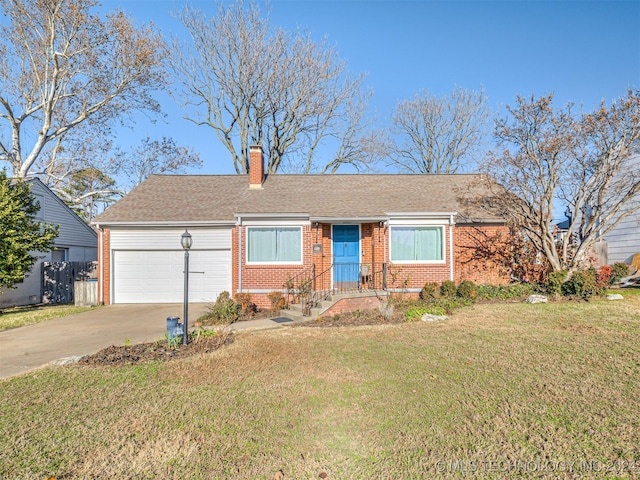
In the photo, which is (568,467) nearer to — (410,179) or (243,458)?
(243,458)

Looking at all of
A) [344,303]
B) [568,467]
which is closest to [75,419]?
[568,467]

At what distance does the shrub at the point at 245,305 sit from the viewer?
9.70m

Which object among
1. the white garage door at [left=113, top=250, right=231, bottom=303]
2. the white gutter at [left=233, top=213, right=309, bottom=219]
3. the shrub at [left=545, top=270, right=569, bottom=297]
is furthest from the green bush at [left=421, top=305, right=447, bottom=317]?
the white garage door at [left=113, top=250, right=231, bottom=303]

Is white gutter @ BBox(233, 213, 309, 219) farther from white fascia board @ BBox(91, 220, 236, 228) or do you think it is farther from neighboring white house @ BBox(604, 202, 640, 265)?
neighboring white house @ BBox(604, 202, 640, 265)

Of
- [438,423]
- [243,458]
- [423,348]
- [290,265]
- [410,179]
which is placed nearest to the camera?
[243,458]

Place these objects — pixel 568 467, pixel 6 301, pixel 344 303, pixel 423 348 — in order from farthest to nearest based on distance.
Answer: pixel 6 301, pixel 344 303, pixel 423 348, pixel 568 467

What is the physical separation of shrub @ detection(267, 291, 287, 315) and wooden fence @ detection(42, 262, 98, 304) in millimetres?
8594

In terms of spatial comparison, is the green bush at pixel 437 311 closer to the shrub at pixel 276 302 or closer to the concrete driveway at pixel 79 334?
the shrub at pixel 276 302

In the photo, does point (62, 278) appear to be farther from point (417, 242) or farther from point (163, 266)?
point (417, 242)

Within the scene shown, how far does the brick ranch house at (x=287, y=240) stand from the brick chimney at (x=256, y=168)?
56 mm

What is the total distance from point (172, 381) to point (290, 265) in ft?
22.0

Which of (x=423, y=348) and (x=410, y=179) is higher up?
(x=410, y=179)

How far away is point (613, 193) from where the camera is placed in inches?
463

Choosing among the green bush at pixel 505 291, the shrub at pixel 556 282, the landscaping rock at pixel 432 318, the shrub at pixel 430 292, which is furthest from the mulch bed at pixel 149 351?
the shrub at pixel 556 282
